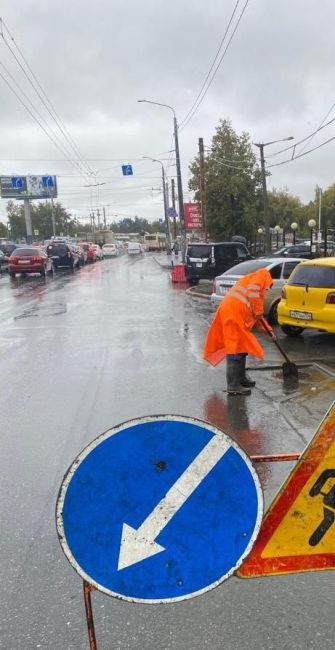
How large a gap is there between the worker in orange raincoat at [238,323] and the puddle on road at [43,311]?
8.03 metres

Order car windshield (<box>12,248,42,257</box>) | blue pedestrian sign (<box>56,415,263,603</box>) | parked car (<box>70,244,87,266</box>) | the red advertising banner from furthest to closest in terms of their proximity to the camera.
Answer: the red advertising banner, parked car (<box>70,244,87,266</box>), car windshield (<box>12,248,42,257</box>), blue pedestrian sign (<box>56,415,263,603</box>)

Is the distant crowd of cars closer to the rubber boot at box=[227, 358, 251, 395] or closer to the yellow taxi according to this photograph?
the yellow taxi

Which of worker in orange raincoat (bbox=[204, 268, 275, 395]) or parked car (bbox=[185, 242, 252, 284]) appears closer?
worker in orange raincoat (bbox=[204, 268, 275, 395])

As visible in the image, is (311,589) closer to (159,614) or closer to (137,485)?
(159,614)

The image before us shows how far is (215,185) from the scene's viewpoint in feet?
151

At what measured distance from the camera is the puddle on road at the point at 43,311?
14.0 meters

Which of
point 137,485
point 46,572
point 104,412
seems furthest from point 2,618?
point 104,412

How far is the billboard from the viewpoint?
271 ft

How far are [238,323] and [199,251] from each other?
15873 mm

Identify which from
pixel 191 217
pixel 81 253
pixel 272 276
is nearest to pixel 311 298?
pixel 272 276

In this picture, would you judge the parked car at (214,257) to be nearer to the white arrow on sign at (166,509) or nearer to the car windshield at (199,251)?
the car windshield at (199,251)

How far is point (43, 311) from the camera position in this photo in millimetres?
14750

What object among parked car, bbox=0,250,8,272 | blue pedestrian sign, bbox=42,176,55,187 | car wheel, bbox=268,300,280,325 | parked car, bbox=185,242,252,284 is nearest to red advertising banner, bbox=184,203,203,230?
parked car, bbox=0,250,8,272

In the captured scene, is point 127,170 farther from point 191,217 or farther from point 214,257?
point 214,257
